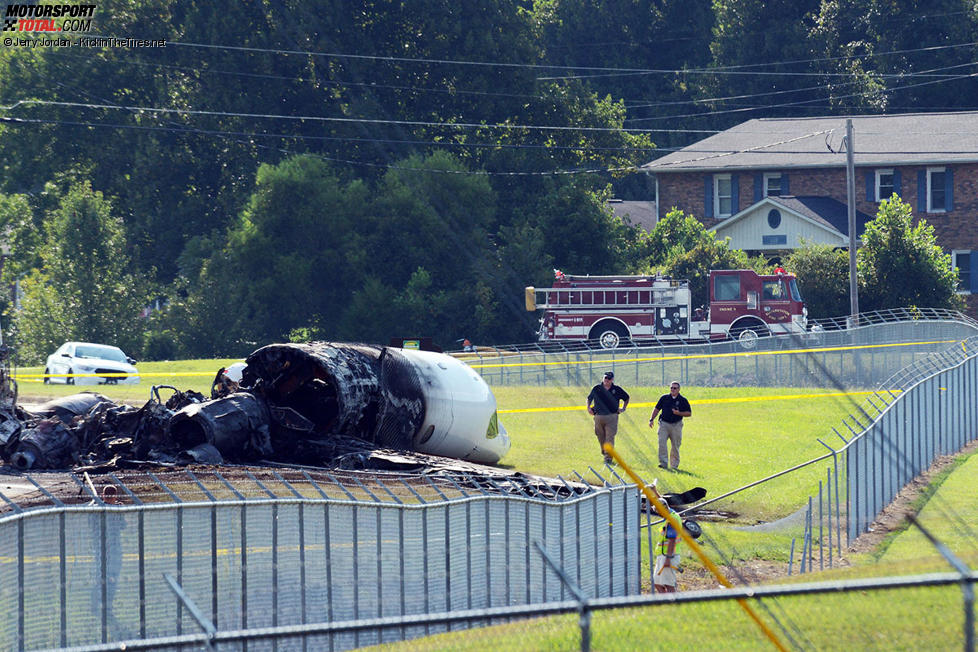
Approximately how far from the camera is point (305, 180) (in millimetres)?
62688

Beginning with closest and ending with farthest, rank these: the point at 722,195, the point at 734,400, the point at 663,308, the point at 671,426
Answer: the point at 671,426, the point at 734,400, the point at 663,308, the point at 722,195

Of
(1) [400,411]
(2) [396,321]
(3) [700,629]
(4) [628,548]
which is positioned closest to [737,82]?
(2) [396,321]

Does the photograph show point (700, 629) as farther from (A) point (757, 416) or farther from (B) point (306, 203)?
(B) point (306, 203)

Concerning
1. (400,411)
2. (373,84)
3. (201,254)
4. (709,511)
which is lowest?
(709,511)

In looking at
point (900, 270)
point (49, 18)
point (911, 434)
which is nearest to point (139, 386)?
point (911, 434)

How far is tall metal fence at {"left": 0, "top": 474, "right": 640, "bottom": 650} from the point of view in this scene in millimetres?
11227

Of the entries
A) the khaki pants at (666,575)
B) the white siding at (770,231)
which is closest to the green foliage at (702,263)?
the white siding at (770,231)

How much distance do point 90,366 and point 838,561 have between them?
3097 centimetres

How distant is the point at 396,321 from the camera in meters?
63.3

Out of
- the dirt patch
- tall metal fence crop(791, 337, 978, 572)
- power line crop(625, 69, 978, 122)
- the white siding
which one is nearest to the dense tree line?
the white siding

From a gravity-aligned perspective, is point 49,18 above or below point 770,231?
above

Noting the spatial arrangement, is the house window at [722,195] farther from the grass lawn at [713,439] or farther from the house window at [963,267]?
the grass lawn at [713,439]

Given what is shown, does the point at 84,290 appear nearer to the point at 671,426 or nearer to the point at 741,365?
the point at 741,365

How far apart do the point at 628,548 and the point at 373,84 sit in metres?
58.3
